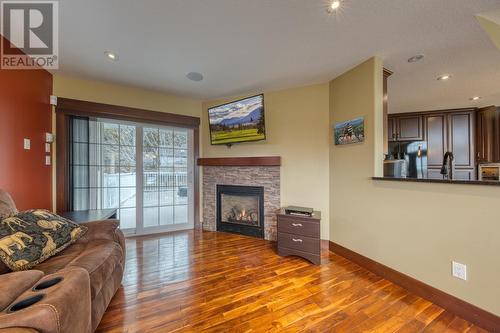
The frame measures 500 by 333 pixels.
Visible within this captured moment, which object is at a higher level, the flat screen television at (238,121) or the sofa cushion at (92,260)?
the flat screen television at (238,121)

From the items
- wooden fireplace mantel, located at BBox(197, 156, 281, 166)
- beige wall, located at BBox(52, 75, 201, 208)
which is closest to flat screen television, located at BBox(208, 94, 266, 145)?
wooden fireplace mantel, located at BBox(197, 156, 281, 166)

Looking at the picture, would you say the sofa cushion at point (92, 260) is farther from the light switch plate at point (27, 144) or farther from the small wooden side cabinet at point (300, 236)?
the small wooden side cabinet at point (300, 236)

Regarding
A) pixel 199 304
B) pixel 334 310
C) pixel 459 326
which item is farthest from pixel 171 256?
pixel 459 326

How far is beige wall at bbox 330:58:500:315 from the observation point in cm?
150

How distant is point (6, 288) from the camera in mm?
Result: 935

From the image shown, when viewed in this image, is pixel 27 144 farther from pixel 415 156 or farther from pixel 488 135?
pixel 488 135

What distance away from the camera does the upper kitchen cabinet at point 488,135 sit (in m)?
3.83

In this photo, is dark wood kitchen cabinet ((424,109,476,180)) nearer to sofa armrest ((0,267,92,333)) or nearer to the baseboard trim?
the baseboard trim

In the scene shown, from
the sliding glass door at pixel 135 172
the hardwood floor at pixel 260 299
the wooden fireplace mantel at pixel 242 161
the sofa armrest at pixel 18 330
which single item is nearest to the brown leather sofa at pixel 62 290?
the sofa armrest at pixel 18 330

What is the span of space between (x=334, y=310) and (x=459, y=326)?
0.88m

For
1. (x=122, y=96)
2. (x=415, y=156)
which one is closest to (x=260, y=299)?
(x=122, y=96)

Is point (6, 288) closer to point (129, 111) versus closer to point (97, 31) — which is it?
point (97, 31)

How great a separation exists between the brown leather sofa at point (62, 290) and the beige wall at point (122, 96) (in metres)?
1.83

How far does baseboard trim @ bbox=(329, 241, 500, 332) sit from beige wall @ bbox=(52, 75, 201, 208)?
3451mm
